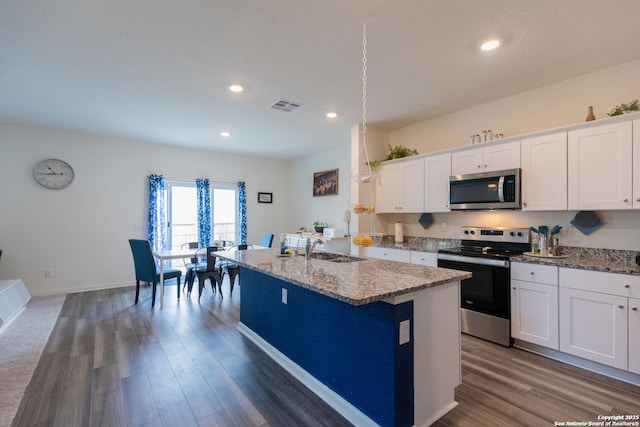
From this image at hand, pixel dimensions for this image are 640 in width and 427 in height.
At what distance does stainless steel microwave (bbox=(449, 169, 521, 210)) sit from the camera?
309 cm

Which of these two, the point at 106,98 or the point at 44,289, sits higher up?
the point at 106,98

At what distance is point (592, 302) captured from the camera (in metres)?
2.41

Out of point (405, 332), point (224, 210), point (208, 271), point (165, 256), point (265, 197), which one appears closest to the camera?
point (405, 332)

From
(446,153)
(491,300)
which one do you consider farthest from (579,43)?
(491,300)

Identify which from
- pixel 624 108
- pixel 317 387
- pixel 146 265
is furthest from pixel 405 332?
pixel 146 265

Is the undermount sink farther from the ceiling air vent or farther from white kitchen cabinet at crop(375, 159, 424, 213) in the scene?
the ceiling air vent

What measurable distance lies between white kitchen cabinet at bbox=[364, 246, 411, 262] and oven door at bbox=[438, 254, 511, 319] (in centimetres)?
56

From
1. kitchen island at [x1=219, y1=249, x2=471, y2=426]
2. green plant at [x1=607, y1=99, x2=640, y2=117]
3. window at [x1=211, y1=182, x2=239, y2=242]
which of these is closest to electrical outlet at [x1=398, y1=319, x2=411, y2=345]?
kitchen island at [x1=219, y1=249, x2=471, y2=426]

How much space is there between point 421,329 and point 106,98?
13.5 feet

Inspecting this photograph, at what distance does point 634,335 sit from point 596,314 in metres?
0.23

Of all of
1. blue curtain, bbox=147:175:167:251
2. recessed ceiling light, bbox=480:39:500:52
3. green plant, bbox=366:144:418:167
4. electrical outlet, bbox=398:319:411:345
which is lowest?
electrical outlet, bbox=398:319:411:345

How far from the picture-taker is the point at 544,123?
318 centimetres

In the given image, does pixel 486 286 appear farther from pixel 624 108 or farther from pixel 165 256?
pixel 165 256

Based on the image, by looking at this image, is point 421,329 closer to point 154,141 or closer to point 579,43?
point 579,43
